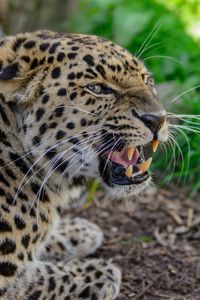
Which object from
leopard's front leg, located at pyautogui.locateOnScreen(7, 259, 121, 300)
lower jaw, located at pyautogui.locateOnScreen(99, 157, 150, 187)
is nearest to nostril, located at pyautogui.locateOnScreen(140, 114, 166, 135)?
lower jaw, located at pyautogui.locateOnScreen(99, 157, 150, 187)

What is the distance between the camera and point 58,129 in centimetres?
495

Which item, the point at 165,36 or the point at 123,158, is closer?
the point at 123,158

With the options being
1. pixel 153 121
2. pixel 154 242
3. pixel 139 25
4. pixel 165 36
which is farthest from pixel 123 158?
pixel 139 25

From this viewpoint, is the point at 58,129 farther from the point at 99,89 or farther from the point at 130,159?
the point at 130,159

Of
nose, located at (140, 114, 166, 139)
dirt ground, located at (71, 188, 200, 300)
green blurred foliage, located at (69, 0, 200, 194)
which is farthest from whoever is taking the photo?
green blurred foliage, located at (69, 0, 200, 194)

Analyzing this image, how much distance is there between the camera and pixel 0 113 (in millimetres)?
5031

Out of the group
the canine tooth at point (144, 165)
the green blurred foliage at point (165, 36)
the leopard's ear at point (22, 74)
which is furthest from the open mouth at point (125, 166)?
the green blurred foliage at point (165, 36)

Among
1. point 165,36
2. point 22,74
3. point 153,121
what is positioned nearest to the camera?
point 153,121

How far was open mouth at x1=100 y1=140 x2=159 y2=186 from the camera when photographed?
5.03 metres

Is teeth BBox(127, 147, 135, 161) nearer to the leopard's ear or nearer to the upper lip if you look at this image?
the upper lip

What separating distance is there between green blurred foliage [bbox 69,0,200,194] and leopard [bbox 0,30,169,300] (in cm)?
213

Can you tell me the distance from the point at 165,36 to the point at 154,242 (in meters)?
3.68

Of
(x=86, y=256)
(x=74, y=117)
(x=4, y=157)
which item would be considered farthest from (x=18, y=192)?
(x=86, y=256)

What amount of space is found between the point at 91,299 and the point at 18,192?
3.49ft
